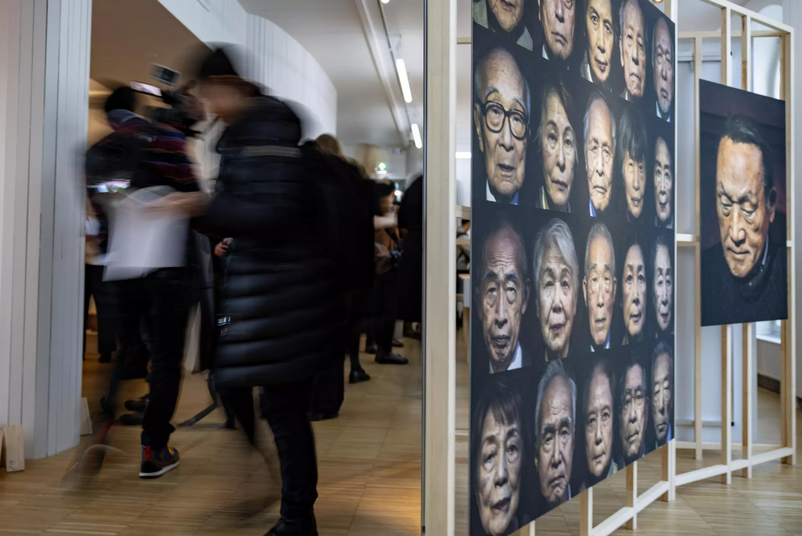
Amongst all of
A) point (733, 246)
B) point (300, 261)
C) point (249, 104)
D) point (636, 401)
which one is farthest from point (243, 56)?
point (733, 246)

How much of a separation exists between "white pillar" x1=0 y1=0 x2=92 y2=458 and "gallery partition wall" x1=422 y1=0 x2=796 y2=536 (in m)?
1.44

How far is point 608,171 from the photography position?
241 centimetres

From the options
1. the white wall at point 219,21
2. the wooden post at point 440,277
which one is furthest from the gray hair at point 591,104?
the white wall at point 219,21

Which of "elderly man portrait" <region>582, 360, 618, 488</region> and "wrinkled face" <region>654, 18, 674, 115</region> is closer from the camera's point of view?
"elderly man portrait" <region>582, 360, 618, 488</region>

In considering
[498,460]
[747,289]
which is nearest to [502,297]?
[498,460]

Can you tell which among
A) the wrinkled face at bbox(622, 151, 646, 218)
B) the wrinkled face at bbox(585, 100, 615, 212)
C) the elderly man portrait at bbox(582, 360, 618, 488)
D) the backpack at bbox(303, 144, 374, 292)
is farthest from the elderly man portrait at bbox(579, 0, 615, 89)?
the elderly man portrait at bbox(582, 360, 618, 488)

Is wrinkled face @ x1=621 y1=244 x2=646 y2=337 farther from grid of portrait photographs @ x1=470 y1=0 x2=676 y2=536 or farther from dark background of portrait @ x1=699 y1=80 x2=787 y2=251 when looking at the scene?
dark background of portrait @ x1=699 y1=80 x2=787 y2=251

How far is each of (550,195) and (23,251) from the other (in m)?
2.14

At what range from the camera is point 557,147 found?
2133 millimetres

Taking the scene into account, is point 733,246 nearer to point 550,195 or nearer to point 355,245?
point 550,195

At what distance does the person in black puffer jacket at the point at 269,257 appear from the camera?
6.30 feet

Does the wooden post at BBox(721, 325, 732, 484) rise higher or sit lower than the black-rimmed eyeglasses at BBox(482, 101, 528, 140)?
lower

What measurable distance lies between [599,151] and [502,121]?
23.6 inches

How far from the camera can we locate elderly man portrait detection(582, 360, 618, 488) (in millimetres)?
2301
